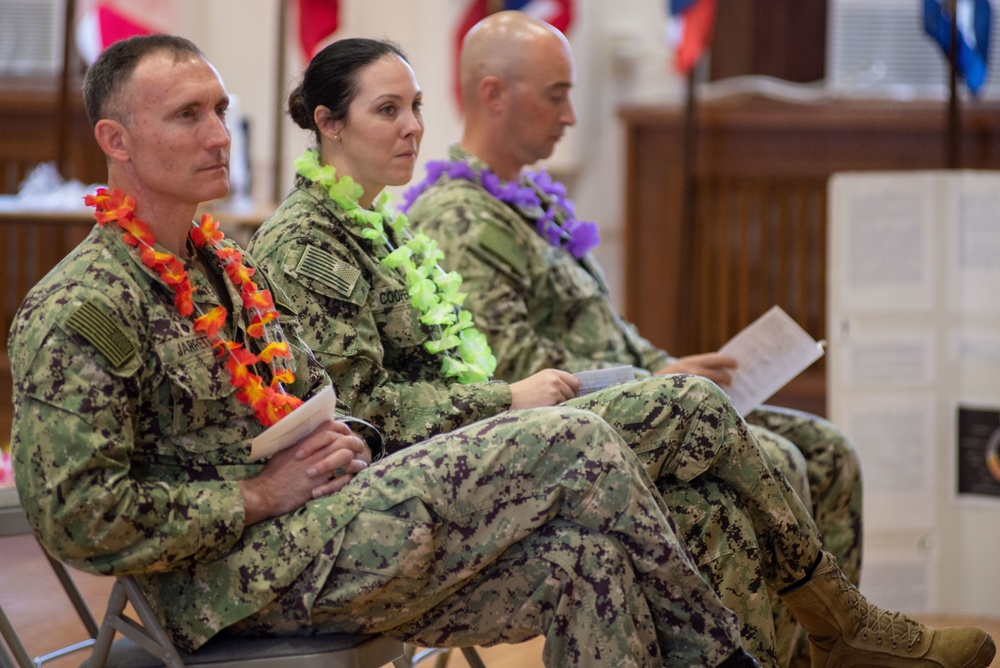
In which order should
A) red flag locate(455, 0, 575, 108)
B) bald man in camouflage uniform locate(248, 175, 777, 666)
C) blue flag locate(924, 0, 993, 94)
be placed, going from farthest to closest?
red flag locate(455, 0, 575, 108) → blue flag locate(924, 0, 993, 94) → bald man in camouflage uniform locate(248, 175, 777, 666)

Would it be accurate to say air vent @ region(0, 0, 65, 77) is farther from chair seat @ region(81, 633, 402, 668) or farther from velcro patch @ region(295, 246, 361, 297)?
chair seat @ region(81, 633, 402, 668)

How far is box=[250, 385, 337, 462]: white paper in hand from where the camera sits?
5.90 ft

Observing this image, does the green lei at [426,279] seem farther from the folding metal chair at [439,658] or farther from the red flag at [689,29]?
the red flag at [689,29]

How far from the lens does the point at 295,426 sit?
6.00 feet

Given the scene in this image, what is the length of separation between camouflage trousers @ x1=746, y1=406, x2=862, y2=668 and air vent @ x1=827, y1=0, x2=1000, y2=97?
2.86 metres

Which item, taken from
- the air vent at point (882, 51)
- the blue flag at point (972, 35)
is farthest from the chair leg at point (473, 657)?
the air vent at point (882, 51)

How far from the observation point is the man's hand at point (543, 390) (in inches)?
93.4

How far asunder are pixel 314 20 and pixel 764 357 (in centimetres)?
342

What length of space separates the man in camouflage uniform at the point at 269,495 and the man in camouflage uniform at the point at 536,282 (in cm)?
86

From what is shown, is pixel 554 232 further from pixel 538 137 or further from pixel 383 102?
pixel 383 102

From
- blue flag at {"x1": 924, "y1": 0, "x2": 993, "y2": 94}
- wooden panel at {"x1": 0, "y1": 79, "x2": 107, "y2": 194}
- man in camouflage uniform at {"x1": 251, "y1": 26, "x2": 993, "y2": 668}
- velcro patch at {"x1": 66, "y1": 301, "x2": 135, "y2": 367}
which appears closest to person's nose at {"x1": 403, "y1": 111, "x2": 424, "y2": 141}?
man in camouflage uniform at {"x1": 251, "y1": 26, "x2": 993, "y2": 668}

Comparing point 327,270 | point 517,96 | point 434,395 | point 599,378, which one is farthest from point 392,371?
point 517,96

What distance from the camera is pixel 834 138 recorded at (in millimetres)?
5324

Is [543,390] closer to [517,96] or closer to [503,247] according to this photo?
[503,247]
